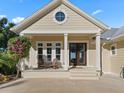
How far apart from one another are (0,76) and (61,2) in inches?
291

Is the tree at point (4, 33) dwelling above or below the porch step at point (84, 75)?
above

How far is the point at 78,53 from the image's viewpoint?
23.5 m

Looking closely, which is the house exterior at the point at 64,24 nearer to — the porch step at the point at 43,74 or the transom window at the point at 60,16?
the transom window at the point at 60,16

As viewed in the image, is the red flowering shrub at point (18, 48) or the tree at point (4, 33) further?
the tree at point (4, 33)

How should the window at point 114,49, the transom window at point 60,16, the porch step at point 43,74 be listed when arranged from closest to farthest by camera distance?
1. the porch step at point 43,74
2. the transom window at point 60,16
3. the window at point 114,49

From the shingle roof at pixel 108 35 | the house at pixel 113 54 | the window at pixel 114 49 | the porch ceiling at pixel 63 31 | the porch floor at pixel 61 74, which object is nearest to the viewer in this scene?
the porch floor at pixel 61 74

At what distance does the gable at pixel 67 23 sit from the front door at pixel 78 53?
3061 millimetres

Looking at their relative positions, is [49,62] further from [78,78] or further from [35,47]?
[78,78]

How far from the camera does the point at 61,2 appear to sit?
20.8m

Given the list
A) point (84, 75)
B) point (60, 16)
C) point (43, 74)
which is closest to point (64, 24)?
point (60, 16)

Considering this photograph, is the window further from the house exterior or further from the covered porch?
the house exterior

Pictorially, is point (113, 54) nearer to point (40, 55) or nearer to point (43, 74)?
point (40, 55)

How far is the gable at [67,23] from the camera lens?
20.4 metres

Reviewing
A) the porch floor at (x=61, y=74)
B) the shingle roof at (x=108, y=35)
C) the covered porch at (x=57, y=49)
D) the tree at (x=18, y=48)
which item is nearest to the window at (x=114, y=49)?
the shingle roof at (x=108, y=35)
